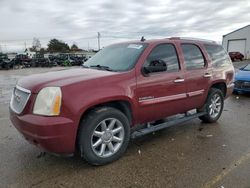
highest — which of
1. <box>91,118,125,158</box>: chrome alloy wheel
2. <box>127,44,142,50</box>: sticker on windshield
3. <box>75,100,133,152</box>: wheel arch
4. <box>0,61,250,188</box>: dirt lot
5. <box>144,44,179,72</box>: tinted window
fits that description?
<box>127,44,142,50</box>: sticker on windshield

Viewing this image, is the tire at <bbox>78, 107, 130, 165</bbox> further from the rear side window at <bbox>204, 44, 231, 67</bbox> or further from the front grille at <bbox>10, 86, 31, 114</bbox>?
the rear side window at <bbox>204, 44, 231, 67</bbox>

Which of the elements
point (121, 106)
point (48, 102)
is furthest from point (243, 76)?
point (48, 102)

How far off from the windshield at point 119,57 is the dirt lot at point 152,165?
1.40 m

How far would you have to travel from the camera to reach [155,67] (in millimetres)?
4012

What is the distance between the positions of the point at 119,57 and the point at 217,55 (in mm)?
2513

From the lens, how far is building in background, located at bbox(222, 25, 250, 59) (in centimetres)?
4128

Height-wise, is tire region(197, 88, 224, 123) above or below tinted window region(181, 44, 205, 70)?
below

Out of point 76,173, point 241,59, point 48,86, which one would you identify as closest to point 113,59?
point 48,86

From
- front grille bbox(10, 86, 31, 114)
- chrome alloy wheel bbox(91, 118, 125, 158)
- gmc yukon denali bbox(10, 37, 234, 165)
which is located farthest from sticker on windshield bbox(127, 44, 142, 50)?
front grille bbox(10, 86, 31, 114)

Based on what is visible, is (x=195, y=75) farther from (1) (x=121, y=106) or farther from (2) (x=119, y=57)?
(1) (x=121, y=106)

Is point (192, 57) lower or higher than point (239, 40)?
lower

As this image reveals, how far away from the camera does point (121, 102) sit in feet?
12.2

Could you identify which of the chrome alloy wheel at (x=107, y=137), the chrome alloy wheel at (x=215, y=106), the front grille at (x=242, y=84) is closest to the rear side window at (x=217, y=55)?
the chrome alloy wheel at (x=215, y=106)

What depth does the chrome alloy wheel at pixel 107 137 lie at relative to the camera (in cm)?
350
